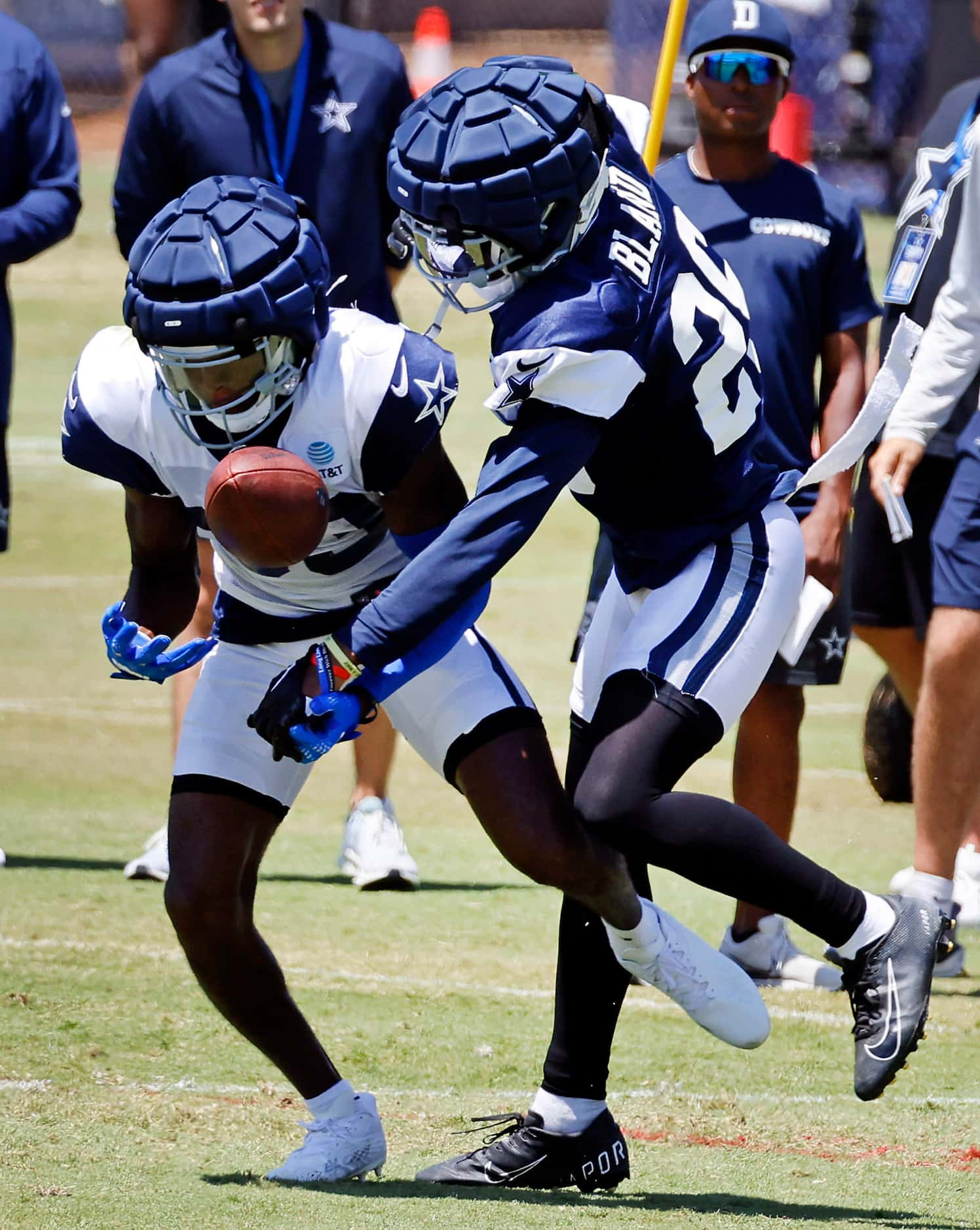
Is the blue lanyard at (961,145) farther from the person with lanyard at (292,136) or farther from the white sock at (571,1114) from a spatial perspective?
the white sock at (571,1114)

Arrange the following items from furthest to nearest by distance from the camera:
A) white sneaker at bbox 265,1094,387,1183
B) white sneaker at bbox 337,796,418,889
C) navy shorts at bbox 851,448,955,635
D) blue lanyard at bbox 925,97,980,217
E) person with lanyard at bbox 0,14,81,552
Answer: person with lanyard at bbox 0,14,81,552, white sneaker at bbox 337,796,418,889, navy shorts at bbox 851,448,955,635, blue lanyard at bbox 925,97,980,217, white sneaker at bbox 265,1094,387,1183

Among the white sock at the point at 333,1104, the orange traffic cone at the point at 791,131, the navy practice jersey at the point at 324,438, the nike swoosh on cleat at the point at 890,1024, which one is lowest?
the orange traffic cone at the point at 791,131

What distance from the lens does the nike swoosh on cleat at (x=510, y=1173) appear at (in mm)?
4023

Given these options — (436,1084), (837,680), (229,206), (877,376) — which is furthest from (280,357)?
(837,680)

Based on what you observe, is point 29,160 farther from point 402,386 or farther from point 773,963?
point 773,963

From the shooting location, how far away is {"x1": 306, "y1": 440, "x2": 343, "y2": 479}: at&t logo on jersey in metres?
3.86

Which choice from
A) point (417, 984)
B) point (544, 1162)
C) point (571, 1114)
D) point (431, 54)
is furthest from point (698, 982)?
point (431, 54)

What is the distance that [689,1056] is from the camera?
16.1ft

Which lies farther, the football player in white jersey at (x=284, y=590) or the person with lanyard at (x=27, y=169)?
the person with lanyard at (x=27, y=169)

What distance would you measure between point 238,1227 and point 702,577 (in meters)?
1.49

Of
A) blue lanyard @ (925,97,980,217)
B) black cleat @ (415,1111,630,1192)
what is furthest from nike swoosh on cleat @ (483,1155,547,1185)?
blue lanyard @ (925,97,980,217)

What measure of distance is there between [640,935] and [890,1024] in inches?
19.6

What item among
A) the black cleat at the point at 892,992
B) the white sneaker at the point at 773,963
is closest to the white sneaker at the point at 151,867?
the white sneaker at the point at 773,963

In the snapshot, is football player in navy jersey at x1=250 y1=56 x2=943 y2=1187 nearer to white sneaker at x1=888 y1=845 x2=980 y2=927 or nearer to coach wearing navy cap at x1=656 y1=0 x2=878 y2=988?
coach wearing navy cap at x1=656 y1=0 x2=878 y2=988
